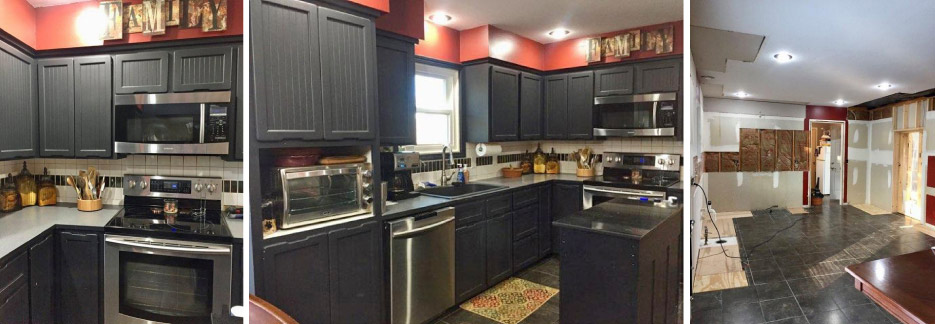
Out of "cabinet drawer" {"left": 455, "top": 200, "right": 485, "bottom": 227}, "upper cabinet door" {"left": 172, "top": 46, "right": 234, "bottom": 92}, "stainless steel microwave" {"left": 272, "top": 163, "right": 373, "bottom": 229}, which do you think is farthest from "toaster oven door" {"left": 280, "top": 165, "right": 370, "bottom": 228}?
"cabinet drawer" {"left": 455, "top": 200, "right": 485, "bottom": 227}

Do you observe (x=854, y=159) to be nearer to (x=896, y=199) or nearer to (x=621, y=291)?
(x=896, y=199)

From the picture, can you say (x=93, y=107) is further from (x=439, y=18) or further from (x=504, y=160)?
(x=504, y=160)

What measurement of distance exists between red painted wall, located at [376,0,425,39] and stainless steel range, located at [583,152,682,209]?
1.18m

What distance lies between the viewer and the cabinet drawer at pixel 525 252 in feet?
8.11

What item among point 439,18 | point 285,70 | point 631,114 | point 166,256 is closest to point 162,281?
point 166,256

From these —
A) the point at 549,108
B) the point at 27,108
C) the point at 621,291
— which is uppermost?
the point at 549,108

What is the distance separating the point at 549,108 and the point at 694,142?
1.62 metres

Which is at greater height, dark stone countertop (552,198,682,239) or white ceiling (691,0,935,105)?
white ceiling (691,0,935,105)

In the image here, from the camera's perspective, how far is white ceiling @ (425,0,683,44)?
2.81ft

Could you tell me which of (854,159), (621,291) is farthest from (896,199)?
(621,291)

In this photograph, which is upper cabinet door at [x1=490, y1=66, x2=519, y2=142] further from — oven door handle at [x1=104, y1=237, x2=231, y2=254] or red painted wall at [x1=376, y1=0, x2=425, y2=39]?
oven door handle at [x1=104, y1=237, x2=231, y2=254]

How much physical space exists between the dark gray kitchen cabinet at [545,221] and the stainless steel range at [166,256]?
2.09 m

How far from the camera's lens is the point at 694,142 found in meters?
0.71

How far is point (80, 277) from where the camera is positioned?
2.21 ft
